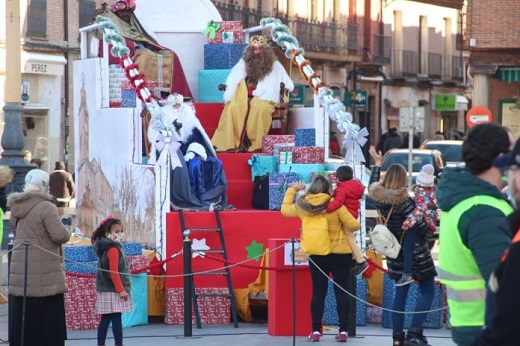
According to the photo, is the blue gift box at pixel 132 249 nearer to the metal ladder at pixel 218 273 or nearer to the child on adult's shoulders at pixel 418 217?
the metal ladder at pixel 218 273

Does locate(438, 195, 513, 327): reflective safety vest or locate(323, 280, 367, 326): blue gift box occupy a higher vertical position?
locate(438, 195, 513, 327): reflective safety vest

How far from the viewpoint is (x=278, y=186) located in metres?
15.8

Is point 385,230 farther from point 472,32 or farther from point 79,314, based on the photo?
point 472,32

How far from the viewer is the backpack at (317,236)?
12.7 metres

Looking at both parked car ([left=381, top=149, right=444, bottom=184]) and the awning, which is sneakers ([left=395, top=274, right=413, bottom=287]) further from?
the awning

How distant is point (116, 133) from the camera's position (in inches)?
646

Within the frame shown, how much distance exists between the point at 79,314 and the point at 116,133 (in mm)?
3155

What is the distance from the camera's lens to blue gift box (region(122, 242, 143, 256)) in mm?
14164

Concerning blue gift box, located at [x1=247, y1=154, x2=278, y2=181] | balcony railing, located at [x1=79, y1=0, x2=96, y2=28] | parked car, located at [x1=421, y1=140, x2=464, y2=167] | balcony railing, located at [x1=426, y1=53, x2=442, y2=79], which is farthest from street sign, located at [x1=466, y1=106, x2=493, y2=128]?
balcony railing, located at [x1=426, y1=53, x2=442, y2=79]

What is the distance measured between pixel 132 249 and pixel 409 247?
3.13m

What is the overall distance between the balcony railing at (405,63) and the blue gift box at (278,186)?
1797 inches

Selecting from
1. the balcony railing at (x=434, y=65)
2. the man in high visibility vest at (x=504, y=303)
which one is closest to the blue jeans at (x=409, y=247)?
the man in high visibility vest at (x=504, y=303)

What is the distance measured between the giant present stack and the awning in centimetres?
1909

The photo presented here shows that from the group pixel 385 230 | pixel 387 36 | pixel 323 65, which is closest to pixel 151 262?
pixel 385 230
